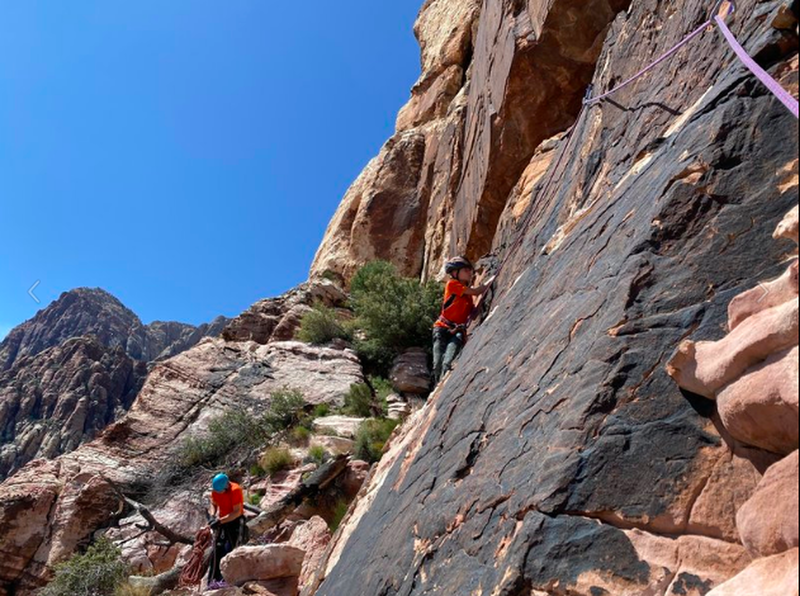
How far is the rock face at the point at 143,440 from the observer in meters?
10.7

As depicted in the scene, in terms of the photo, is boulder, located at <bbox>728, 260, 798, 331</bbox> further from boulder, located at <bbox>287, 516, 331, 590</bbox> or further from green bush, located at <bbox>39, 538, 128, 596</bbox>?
green bush, located at <bbox>39, 538, 128, 596</bbox>

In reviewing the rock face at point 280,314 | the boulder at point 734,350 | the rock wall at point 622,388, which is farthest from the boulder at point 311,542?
the rock face at point 280,314

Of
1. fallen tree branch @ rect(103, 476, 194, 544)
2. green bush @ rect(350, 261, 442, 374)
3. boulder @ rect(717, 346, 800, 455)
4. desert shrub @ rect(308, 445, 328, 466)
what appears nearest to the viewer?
boulder @ rect(717, 346, 800, 455)

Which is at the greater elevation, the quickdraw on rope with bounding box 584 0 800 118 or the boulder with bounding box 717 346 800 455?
the quickdraw on rope with bounding box 584 0 800 118

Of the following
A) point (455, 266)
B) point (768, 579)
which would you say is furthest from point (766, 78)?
point (455, 266)

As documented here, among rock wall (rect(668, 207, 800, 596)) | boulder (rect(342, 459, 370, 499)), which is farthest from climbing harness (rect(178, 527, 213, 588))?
rock wall (rect(668, 207, 800, 596))

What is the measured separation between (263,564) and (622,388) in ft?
18.3

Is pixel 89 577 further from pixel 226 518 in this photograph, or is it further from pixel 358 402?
pixel 358 402

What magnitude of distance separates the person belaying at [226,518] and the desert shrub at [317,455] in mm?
2731

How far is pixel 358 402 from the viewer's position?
41.7 ft

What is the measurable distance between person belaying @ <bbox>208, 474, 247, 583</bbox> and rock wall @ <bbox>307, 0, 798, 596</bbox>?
303 centimetres

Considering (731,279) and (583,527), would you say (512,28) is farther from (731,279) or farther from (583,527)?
(583,527)

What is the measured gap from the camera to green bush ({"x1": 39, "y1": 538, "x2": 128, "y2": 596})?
8.75 m

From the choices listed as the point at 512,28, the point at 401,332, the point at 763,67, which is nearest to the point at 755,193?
the point at 763,67
